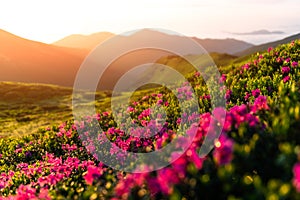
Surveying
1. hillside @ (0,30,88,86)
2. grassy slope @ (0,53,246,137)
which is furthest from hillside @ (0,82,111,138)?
hillside @ (0,30,88,86)

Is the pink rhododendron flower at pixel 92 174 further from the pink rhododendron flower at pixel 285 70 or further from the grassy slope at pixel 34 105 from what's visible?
the grassy slope at pixel 34 105

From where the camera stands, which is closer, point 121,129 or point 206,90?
point 121,129

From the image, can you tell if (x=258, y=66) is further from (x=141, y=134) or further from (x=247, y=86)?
(x=141, y=134)

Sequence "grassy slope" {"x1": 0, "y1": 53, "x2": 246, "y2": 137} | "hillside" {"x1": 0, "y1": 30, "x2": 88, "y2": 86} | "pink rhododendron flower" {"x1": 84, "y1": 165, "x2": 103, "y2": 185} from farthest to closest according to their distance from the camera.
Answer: "hillside" {"x1": 0, "y1": 30, "x2": 88, "y2": 86}
"grassy slope" {"x1": 0, "y1": 53, "x2": 246, "y2": 137}
"pink rhododendron flower" {"x1": 84, "y1": 165, "x2": 103, "y2": 185}

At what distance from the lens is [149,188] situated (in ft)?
15.1

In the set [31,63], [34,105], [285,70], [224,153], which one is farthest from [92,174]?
[31,63]

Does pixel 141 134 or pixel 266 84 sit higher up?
pixel 266 84

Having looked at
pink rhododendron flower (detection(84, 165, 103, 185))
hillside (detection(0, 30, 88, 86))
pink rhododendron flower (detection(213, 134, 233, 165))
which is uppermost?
pink rhododendron flower (detection(213, 134, 233, 165))

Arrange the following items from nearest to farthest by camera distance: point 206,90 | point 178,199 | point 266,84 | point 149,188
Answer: point 178,199
point 149,188
point 266,84
point 206,90

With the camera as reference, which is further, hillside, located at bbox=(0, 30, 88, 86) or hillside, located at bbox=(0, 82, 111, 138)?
hillside, located at bbox=(0, 30, 88, 86)

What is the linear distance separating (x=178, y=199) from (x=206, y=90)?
29.1ft

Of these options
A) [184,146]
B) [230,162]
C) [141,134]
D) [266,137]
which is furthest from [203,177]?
[141,134]

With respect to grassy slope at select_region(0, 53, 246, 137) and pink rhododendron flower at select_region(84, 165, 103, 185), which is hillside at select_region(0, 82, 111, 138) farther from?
pink rhododendron flower at select_region(84, 165, 103, 185)

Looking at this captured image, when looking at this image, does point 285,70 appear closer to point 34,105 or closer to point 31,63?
point 34,105
